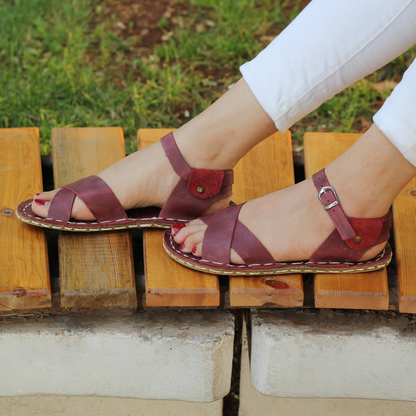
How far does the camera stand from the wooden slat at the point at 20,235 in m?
1.19

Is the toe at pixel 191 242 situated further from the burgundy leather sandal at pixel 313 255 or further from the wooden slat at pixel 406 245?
the wooden slat at pixel 406 245

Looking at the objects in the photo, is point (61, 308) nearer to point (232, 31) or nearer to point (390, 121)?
point (390, 121)

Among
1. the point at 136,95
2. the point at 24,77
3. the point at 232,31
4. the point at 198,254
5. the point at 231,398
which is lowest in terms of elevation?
the point at 231,398

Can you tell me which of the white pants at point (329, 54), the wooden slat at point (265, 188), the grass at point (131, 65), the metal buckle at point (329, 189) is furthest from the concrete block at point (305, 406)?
the grass at point (131, 65)

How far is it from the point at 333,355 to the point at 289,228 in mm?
335

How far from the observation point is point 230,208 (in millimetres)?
1280

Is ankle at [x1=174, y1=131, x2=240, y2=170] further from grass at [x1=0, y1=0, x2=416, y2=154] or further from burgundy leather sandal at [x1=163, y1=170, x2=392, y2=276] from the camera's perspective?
grass at [x1=0, y1=0, x2=416, y2=154]

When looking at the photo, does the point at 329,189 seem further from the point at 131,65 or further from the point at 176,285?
the point at 131,65

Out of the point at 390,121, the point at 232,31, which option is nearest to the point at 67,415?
the point at 390,121

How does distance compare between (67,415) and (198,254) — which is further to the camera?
(67,415)

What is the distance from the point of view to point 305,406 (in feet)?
4.67

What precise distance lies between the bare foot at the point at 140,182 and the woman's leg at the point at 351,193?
0.12m

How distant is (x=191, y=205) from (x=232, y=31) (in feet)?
5.40

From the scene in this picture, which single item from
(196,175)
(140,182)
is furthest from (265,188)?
(140,182)
